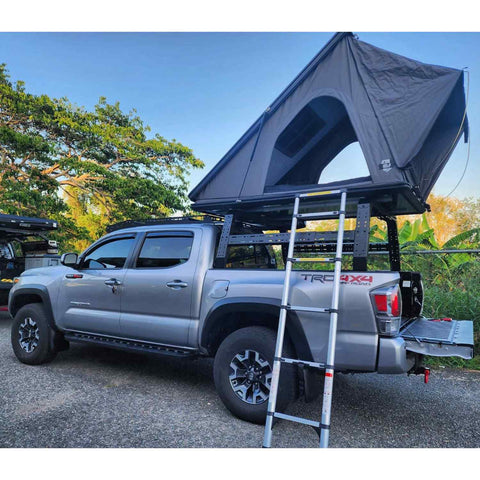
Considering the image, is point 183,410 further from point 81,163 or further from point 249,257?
point 81,163

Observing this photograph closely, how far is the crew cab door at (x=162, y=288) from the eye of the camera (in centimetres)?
385

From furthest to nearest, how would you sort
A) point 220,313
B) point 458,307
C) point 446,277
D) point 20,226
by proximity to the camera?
point 20,226
point 446,277
point 458,307
point 220,313

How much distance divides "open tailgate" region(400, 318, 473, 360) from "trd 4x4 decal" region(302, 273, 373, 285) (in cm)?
58

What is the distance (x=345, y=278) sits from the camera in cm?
305

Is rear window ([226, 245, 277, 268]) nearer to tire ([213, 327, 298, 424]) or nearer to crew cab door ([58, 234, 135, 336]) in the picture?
tire ([213, 327, 298, 424])

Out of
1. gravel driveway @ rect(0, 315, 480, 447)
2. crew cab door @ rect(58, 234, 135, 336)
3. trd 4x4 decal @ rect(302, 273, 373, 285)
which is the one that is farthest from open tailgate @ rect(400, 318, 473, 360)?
crew cab door @ rect(58, 234, 135, 336)

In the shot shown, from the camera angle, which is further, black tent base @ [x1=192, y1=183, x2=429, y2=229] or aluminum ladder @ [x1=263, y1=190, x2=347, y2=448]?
black tent base @ [x1=192, y1=183, x2=429, y2=229]

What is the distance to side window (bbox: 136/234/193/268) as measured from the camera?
412 cm

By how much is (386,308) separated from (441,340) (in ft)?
1.88

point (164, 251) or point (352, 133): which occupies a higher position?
point (352, 133)

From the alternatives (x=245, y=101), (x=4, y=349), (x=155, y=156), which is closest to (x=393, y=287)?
(x=4, y=349)

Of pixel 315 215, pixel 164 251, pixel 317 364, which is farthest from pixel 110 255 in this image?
pixel 317 364

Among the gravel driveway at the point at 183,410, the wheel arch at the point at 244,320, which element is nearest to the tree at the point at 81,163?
the gravel driveway at the point at 183,410

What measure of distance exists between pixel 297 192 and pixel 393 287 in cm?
126
